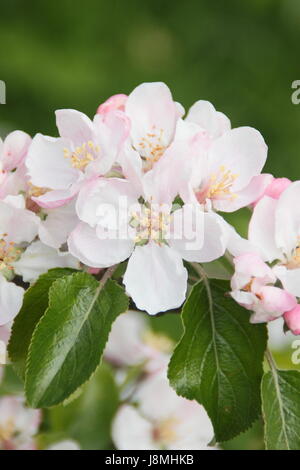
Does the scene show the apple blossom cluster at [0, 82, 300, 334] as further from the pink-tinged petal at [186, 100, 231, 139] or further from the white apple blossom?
the white apple blossom

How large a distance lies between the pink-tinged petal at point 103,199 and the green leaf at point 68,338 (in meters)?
0.07

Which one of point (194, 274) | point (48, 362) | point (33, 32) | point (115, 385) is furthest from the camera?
point (33, 32)

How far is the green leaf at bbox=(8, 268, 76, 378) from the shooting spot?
3.31 ft

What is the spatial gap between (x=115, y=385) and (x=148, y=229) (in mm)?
389

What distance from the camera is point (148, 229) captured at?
3.47 feet

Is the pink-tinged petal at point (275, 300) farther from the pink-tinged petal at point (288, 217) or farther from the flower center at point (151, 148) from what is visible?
the flower center at point (151, 148)

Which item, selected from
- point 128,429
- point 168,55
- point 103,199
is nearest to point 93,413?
point 128,429

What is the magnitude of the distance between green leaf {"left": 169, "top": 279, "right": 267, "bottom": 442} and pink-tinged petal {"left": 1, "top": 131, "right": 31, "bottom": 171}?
27 centimetres

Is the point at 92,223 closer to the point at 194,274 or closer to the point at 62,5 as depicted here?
the point at 194,274

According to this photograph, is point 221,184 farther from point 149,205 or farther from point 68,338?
point 68,338

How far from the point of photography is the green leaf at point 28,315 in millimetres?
1008

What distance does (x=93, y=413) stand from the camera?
1.36m

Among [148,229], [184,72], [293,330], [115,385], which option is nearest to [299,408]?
[293,330]

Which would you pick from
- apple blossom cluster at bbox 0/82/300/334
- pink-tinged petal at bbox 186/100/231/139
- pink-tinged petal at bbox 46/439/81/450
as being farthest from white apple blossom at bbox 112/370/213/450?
pink-tinged petal at bbox 186/100/231/139
